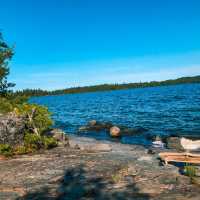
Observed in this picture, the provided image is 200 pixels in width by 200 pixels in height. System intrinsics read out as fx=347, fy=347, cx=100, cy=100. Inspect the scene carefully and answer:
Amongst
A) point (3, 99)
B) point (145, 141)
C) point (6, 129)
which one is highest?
point (3, 99)

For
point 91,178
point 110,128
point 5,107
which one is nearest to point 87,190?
point 91,178

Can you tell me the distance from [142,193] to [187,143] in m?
5.26

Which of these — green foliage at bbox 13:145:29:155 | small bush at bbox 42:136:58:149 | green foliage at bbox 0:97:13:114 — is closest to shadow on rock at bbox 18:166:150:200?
green foliage at bbox 13:145:29:155

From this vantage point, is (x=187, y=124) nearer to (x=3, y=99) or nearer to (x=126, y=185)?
(x=3, y=99)

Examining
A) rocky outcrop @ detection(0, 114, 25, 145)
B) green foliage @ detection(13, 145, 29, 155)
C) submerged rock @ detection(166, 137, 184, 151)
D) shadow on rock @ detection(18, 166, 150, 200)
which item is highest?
rocky outcrop @ detection(0, 114, 25, 145)

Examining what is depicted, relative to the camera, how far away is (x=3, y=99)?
2109 cm

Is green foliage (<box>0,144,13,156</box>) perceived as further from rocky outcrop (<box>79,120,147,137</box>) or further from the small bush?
rocky outcrop (<box>79,120,147,137</box>)

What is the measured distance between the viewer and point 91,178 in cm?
1326

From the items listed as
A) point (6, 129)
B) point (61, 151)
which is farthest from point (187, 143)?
point (6, 129)

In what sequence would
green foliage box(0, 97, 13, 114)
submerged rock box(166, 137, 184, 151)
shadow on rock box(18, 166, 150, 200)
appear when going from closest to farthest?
shadow on rock box(18, 166, 150, 200) → green foliage box(0, 97, 13, 114) → submerged rock box(166, 137, 184, 151)

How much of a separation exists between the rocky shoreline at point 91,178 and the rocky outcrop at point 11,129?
4.62 feet

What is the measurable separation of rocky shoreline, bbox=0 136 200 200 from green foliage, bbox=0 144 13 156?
789 mm

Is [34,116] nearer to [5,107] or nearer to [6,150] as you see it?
[5,107]

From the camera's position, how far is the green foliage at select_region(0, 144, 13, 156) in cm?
1794
